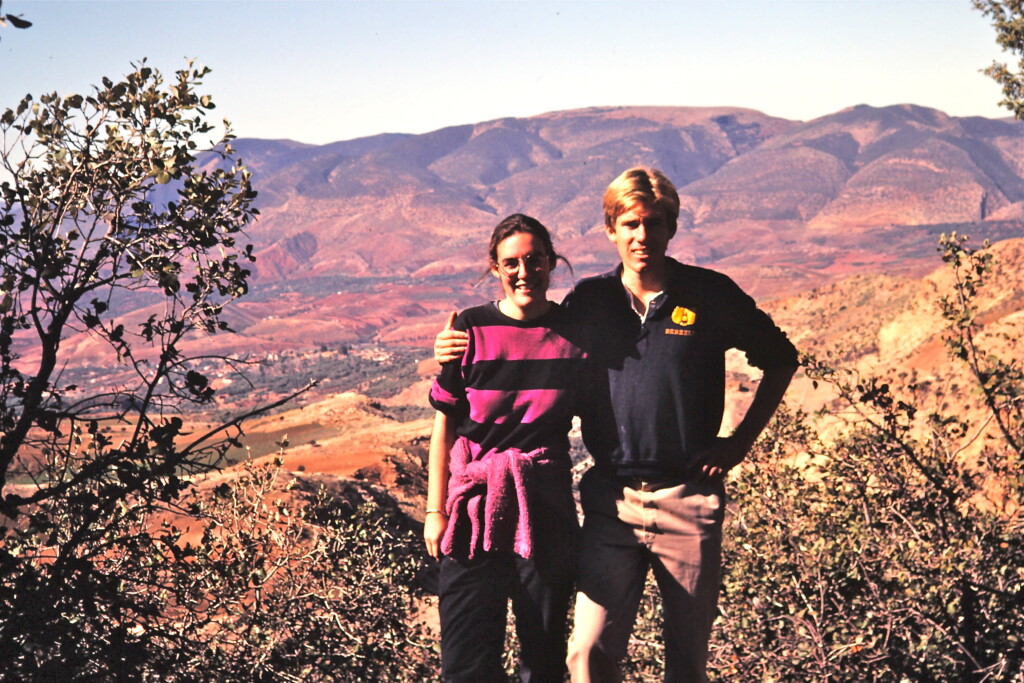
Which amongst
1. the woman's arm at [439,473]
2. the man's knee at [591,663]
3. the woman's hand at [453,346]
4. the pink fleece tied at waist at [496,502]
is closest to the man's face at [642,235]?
the woman's hand at [453,346]

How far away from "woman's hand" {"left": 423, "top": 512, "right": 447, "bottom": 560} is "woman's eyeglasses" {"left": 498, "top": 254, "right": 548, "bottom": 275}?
811 mm

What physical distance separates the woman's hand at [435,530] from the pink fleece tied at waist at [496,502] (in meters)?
0.03

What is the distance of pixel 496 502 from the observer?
114 inches

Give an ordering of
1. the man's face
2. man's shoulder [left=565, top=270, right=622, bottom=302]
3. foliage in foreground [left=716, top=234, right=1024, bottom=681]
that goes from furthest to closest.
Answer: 1. foliage in foreground [left=716, top=234, right=1024, bottom=681]
2. man's shoulder [left=565, top=270, right=622, bottom=302]
3. the man's face

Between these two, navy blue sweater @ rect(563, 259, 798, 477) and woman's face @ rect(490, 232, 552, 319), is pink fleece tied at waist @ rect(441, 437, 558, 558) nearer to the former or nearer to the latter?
navy blue sweater @ rect(563, 259, 798, 477)

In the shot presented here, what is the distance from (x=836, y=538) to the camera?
217 inches

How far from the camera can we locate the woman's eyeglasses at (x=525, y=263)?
9.78 feet

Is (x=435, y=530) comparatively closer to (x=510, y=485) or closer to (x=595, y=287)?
(x=510, y=485)

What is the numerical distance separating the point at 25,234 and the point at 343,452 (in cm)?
2152

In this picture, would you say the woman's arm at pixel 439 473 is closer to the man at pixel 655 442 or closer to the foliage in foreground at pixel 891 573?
the man at pixel 655 442

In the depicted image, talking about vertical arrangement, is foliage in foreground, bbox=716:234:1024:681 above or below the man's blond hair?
below

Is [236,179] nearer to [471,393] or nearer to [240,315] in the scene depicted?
[471,393]

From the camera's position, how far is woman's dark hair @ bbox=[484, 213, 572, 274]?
9.93 feet

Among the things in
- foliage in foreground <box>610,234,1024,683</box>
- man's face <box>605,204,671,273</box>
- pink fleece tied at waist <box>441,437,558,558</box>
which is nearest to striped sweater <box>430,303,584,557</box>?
pink fleece tied at waist <box>441,437,558,558</box>
